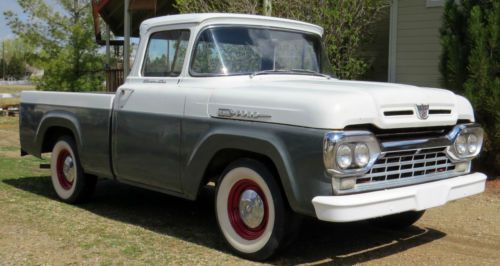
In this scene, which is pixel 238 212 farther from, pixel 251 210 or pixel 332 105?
pixel 332 105

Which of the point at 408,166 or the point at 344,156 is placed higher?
the point at 344,156

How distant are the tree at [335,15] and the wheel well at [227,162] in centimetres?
511

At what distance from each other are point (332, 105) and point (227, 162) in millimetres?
1252

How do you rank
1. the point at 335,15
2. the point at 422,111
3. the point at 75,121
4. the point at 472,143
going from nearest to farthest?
the point at 422,111 → the point at 472,143 → the point at 75,121 → the point at 335,15

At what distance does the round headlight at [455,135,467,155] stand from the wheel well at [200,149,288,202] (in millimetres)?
1519

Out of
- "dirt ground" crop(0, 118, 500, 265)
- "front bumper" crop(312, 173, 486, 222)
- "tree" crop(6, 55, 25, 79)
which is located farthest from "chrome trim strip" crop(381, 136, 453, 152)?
"tree" crop(6, 55, 25, 79)

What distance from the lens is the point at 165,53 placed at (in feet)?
19.0

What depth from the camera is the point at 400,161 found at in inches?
180

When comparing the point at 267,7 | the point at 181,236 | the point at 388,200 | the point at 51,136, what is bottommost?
the point at 181,236

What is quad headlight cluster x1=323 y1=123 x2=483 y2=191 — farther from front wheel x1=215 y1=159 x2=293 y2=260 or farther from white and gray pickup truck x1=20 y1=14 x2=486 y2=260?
front wheel x1=215 y1=159 x2=293 y2=260

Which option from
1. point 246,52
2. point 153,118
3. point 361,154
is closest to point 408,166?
point 361,154

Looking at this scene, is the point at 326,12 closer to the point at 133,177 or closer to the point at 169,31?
the point at 169,31

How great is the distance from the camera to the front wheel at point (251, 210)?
4.57 meters

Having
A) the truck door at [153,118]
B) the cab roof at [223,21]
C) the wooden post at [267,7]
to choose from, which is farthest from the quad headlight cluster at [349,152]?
the wooden post at [267,7]
